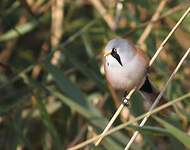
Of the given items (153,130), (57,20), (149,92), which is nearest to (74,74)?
(57,20)

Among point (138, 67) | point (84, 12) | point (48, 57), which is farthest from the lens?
point (84, 12)

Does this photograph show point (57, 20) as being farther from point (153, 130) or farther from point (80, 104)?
point (153, 130)

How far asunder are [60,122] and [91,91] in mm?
359

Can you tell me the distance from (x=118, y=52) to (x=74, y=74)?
1112 mm

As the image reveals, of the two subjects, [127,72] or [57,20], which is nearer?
[127,72]

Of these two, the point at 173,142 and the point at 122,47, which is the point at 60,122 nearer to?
the point at 173,142

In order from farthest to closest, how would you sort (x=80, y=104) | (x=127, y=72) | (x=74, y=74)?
(x=74, y=74), (x=80, y=104), (x=127, y=72)

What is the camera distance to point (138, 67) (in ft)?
6.07

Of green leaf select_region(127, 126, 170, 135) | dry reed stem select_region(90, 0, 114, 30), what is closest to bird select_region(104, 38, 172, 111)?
green leaf select_region(127, 126, 170, 135)

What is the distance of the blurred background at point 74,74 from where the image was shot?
7.48 ft

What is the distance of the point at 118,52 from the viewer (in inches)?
72.7

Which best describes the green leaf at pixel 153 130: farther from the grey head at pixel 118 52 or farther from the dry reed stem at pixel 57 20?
the dry reed stem at pixel 57 20

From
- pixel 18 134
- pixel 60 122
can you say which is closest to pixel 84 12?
pixel 60 122

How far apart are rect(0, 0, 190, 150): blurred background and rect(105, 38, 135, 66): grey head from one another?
397mm
